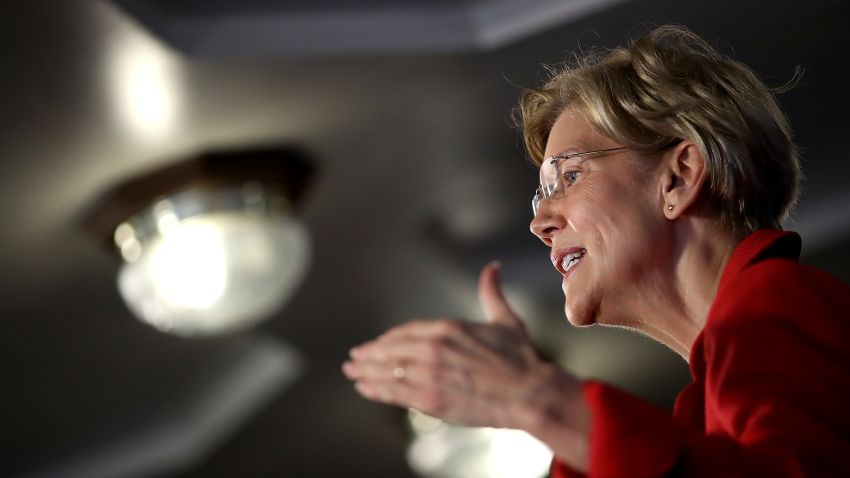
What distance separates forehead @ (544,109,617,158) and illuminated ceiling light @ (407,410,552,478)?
10.5 ft

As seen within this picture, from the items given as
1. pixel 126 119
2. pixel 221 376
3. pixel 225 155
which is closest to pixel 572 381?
pixel 126 119

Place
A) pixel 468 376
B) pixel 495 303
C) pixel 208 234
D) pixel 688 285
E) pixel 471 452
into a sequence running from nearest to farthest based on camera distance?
pixel 468 376 < pixel 495 303 < pixel 688 285 < pixel 208 234 < pixel 471 452

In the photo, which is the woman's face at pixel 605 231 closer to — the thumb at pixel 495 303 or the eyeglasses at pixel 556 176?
the eyeglasses at pixel 556 176

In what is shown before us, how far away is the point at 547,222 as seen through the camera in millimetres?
1500

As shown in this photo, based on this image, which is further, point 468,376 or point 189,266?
point 189,266

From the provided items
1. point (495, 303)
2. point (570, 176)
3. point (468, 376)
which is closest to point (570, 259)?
point (570, 176)

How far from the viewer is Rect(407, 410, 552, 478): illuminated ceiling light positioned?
4.80 m

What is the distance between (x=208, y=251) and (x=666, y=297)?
2159 millimetres

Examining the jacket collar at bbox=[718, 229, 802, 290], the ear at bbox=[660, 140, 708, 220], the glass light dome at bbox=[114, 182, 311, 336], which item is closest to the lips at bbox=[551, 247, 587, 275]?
the ear at bbox=[660, 140, 708, 220]

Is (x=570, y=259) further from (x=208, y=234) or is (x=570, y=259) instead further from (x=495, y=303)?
(x=208, y=234)

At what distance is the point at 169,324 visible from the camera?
3500mm

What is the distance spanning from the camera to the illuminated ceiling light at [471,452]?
4.80 metres

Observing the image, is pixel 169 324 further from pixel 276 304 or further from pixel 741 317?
pixel 741 317

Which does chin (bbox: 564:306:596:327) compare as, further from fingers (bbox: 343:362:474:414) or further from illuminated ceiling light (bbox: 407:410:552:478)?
illuminated ceiling light (bbox: 407:410:552:478)
